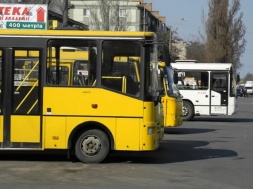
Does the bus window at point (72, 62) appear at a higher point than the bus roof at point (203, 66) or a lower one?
lower

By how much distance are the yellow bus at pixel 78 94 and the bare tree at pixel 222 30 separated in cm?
5676

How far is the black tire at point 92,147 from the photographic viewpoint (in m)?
12.4

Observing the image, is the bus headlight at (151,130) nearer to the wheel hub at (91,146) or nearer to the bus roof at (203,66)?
the wheel hub at (91,146)

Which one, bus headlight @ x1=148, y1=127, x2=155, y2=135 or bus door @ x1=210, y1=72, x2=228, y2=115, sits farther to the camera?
bus door @ x1=210, y1=72, x2=228, y2=115

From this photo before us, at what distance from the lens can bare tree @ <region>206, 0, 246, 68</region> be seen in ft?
223

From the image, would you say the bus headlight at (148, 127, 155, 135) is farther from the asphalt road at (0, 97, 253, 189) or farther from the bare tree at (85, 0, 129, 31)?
the bare tree at (85, 0, 129, 31)

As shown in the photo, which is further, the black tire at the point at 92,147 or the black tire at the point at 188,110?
the black tire at the point at 188,110

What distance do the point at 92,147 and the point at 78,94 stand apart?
1241 millimetres

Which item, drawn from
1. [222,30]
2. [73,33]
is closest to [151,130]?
[73,33]

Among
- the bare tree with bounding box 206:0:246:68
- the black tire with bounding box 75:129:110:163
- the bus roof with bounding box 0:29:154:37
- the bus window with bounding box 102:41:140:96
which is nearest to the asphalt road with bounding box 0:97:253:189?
the black tire with bounding box 75:129:110:163

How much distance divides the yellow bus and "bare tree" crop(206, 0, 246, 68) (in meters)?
56.8

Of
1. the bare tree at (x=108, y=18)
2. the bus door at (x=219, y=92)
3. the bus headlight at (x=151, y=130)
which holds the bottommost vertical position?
the bus headlight at (x=151, y=130)

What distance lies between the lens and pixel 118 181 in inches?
414

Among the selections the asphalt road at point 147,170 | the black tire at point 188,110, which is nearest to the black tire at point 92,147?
the asphalt road at point 147,170
